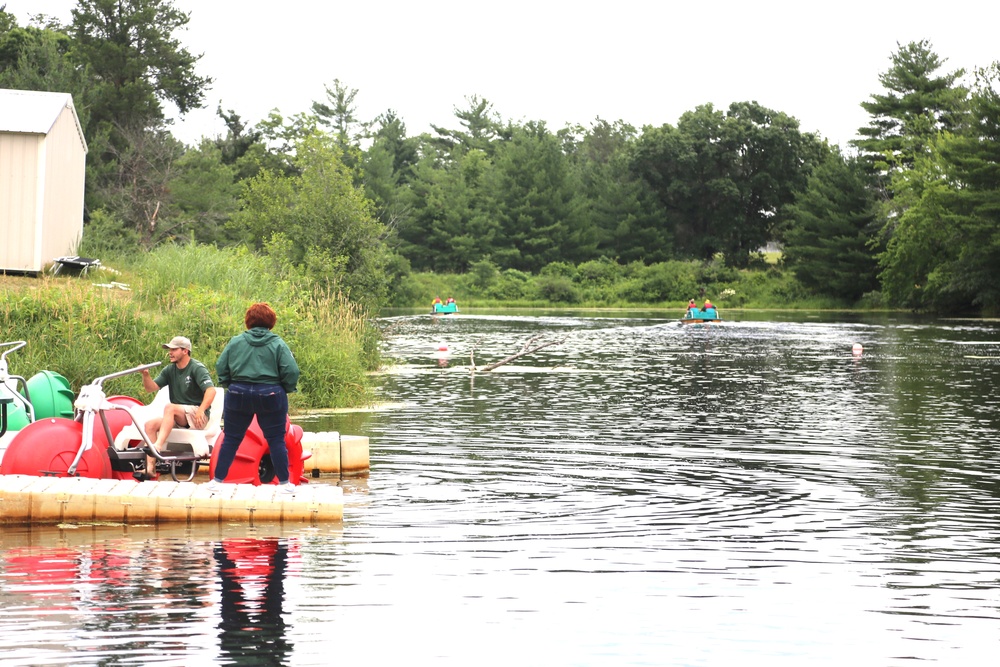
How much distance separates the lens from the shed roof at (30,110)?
94.8 feet

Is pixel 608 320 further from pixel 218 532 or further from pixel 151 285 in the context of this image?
pixel 218 532

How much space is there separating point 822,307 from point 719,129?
2045cm

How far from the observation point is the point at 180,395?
12922 millimetres

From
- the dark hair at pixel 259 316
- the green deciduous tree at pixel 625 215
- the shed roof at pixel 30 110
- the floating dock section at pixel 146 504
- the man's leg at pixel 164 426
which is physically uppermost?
the green deciduous tree at pixel 625 215

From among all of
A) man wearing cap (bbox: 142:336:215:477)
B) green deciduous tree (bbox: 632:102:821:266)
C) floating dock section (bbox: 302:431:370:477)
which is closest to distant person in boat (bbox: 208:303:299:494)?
man wearing cap (bbox: 142:336:215:477)

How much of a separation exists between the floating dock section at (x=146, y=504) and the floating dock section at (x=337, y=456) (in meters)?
3.04

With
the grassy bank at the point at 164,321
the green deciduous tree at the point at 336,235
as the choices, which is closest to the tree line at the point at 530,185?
the green deciduous tree at the point at 336,235

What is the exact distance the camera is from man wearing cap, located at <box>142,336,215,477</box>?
12.8 metres

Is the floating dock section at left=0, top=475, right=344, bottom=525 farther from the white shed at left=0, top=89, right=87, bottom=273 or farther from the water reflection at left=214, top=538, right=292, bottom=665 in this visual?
the white shed at left=0, top=89, right=87, bottom=273

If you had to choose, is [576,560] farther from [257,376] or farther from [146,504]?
[146,504]

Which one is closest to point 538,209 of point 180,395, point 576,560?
point 180,395

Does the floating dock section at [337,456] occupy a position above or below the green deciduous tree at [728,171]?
below

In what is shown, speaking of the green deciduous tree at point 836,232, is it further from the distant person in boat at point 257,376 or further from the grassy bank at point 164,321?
the distant person in boat at point 257,376

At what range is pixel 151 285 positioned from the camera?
2350cm
